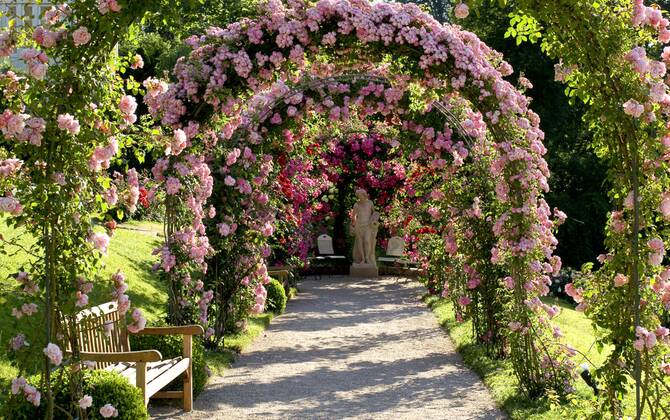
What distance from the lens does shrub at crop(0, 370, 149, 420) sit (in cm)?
475

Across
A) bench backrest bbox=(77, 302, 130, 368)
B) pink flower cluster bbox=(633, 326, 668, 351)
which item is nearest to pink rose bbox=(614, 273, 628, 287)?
pink flower cluster bbox=(633, 326, 668, 351)

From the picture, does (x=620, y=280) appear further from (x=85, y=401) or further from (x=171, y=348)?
(x=171, y=348)

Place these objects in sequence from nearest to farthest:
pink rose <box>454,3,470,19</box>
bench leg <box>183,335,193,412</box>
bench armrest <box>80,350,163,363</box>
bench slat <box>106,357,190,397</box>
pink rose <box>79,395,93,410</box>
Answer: pink rose <box>79,395,93,410</box>
pink rose <box>454,3,470,19</box>
bench armrest <box>80,350,163,363</box>
bench slat <box>106,357,190,397</box>
bench leg <box>183,335,193,412</box>

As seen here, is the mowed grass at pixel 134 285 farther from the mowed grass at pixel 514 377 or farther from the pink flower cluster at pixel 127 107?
the mowed grass at pixel 514 377

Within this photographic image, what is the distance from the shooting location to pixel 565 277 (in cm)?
1786

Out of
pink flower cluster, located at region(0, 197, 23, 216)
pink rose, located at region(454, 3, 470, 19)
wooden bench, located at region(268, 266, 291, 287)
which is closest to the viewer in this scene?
pink flower cluster, located at region(0, 197, 23, 216)

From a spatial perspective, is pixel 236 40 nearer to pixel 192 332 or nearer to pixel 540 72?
pixel 192 332

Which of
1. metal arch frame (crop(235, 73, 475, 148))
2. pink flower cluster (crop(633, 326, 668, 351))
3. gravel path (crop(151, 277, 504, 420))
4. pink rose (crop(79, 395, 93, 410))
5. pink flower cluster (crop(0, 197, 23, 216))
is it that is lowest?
gravel path (crop(151, 277, 504, 420))

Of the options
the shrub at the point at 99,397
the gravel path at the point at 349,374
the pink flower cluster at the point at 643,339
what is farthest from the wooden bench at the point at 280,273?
the pink flower cluster at the point at 643,339

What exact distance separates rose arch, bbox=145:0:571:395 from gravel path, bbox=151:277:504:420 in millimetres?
682

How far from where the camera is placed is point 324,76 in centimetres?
898

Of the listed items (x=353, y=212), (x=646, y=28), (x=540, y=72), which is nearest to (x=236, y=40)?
(x=646, y=28)

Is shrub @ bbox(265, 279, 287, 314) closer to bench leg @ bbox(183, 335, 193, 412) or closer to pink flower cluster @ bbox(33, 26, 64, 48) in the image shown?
bench leg @ bbox(183, 335, 193, 412)

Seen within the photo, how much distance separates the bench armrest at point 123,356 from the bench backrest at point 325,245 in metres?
13.8
